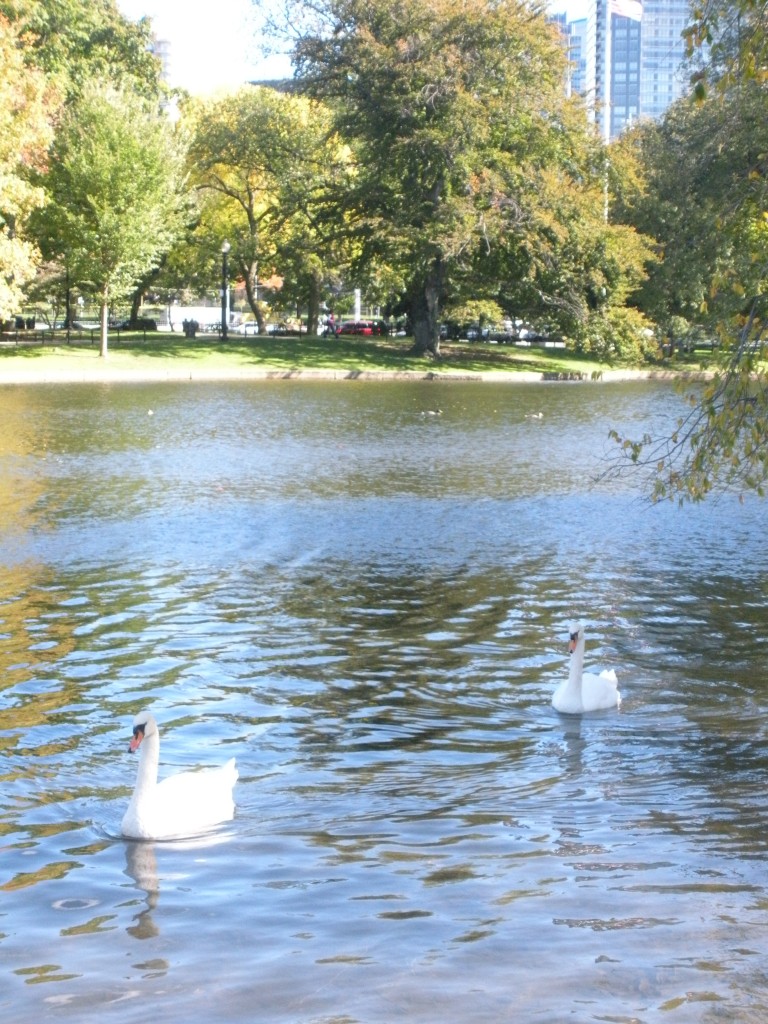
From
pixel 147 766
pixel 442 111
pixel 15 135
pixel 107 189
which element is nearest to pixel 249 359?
pixel 107 189

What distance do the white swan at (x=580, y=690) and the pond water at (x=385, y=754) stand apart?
0.37 ft

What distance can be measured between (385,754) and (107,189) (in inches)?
1911

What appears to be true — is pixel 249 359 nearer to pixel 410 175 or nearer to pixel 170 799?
pixel 410 175

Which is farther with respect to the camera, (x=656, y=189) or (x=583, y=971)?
(x=656, y=189)

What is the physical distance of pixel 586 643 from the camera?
12492 mm

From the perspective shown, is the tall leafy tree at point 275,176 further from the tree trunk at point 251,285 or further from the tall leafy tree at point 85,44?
the tall leafy tree at point 85,44

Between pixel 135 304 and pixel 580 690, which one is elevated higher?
pixel 135 304

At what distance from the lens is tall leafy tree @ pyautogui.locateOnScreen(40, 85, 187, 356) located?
176 ft

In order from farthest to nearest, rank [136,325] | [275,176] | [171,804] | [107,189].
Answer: [136,325] → [275,176] → [107,189] → [171,804]

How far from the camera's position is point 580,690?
33.6ft

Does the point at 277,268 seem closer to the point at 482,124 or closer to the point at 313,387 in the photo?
the point at 482,124

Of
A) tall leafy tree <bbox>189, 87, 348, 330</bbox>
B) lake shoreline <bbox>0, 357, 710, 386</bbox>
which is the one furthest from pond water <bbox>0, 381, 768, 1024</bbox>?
tall leafy tree <bbox>189, 87, 348, 330</bbox>

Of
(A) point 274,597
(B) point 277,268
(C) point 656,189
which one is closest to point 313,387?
(B) point 277,268

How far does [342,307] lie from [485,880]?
85537mm
